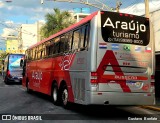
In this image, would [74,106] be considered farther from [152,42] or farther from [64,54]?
[152,42]

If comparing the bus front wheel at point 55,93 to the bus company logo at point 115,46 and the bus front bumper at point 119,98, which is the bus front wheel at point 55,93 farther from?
the bus company logo at point 115,46

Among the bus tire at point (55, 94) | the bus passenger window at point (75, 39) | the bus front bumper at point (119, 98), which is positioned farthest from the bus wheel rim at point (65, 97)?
the bus front bumper at point (119, 98)

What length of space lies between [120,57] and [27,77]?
1282cm

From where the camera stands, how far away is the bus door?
1165cm

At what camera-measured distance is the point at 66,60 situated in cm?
1422

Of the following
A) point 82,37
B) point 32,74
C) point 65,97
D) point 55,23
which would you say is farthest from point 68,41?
point 55,23

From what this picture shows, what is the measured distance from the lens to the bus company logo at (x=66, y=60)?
536 inches

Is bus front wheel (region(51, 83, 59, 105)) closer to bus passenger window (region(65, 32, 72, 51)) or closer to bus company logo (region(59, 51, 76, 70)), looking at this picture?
bus company logo (region(59, 51, 76, 70))

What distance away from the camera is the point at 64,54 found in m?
14.6

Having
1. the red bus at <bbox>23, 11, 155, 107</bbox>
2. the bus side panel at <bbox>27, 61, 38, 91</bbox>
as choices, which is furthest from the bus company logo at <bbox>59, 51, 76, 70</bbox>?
the bus side panel at <bbox>27, 61, 38, 91</bbox>

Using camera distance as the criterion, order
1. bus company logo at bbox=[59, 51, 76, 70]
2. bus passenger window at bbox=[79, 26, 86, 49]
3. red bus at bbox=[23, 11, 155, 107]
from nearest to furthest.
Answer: red bus at bbox=[23, 11, 155, 107] → bus passenger window at bbox=[79, 26, 86, 49] → bus company logo at bbox=[59, 51, 76, 70]

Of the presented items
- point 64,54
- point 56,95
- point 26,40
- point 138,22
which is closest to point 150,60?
point 138,22

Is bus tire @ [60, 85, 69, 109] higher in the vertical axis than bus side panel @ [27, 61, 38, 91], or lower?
lower

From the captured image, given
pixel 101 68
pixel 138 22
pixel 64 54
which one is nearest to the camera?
pixel 101 68
